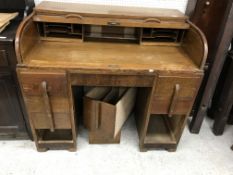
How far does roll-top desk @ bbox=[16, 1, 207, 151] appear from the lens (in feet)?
3.66

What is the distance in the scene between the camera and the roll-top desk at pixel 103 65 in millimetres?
1115

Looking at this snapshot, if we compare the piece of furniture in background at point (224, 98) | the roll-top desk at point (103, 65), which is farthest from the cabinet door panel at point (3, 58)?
the piece of furniture in background at point (224, 98)

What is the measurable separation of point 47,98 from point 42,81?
0.36 feet

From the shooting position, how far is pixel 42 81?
43.4 inches

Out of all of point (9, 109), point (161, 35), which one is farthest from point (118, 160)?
point (161, 35)

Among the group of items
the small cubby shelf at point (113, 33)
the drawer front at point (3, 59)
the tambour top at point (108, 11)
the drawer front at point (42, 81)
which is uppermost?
the tambour top at point (108, 11)

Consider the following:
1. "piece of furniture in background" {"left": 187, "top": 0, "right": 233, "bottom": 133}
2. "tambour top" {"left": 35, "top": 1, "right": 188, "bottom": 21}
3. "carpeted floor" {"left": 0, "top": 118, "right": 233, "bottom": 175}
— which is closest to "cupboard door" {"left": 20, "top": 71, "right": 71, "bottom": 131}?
"carpeted floor" {"left": 0, "top": 118, "right": 233, "bottom": 175}

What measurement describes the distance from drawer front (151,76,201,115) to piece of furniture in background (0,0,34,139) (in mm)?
861

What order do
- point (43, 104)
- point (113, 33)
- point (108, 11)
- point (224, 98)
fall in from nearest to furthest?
1. point (43, 104)
2. point (108, 11)
3. point (113, 33)
4. point (224, 98)

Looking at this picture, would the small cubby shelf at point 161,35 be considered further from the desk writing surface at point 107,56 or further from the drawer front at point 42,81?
the drawer front at point 42,81

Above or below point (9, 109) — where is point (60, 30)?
above

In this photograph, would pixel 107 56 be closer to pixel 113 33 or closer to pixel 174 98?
pixel 113 33

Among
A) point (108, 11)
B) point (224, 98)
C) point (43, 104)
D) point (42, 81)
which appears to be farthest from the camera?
point (224, 98)

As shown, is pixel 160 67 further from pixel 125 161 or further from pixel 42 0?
pixel 42 0
